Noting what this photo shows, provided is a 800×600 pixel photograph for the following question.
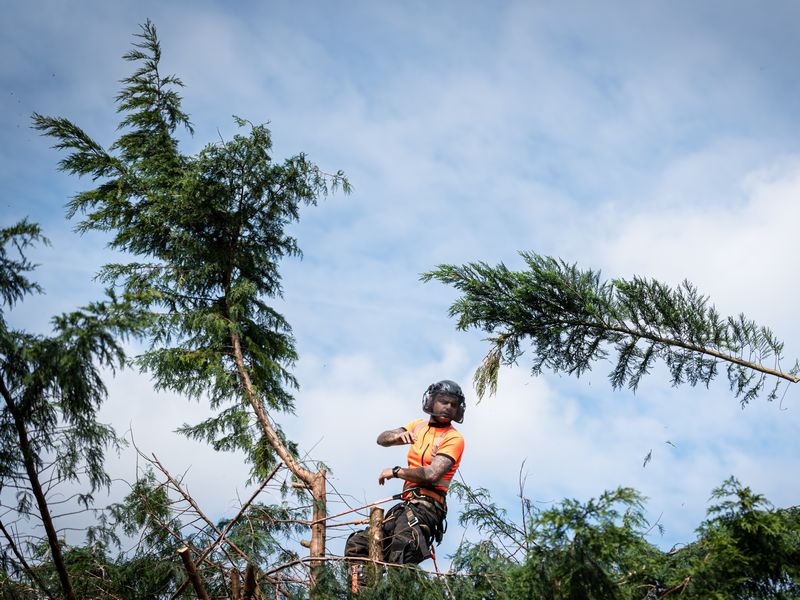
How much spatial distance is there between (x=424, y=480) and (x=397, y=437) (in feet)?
2.22

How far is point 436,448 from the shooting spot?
6.73 meters

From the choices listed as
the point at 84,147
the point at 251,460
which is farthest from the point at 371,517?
the point at 84,147

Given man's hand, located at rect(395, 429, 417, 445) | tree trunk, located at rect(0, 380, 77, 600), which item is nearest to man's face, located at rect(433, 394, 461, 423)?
man's hand, located at rect(395, 429, 417, 445)

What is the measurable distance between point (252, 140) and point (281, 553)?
487 centimetres

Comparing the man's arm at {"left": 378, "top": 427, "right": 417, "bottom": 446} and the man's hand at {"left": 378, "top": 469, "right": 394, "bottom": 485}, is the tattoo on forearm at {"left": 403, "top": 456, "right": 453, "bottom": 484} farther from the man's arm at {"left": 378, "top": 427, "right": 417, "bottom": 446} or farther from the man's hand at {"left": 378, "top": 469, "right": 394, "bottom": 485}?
the man's arm at {"left": 378, "top": 427, "right": 417, "bottom": 446}

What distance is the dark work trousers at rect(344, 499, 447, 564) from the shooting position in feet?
21.0

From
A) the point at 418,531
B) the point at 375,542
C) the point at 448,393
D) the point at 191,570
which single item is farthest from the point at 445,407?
the point at 191,570

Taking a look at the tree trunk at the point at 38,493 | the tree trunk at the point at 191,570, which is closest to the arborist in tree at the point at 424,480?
the tree trunk at the point at 191,570

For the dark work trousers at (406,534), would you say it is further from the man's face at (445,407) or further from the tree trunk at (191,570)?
the tree trunk at (191,570)

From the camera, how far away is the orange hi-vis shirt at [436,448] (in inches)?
263

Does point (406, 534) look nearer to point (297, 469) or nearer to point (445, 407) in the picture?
point (445, 407)

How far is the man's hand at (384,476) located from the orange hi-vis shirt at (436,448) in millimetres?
201

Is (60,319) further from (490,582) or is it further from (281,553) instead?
(490,582)

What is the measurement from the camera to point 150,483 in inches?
271
